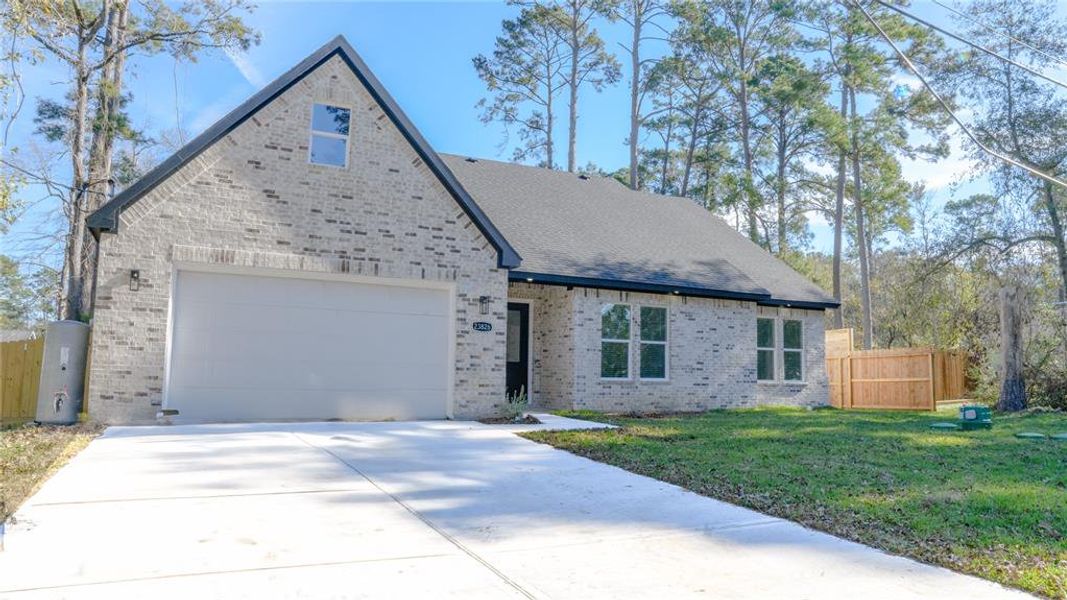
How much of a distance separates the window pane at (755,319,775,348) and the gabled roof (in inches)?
295

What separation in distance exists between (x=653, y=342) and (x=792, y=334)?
4.60 m

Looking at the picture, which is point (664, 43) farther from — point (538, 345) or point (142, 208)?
point (142, 208)

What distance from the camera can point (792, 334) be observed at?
1841 cm

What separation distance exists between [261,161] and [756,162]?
25848 millimetres

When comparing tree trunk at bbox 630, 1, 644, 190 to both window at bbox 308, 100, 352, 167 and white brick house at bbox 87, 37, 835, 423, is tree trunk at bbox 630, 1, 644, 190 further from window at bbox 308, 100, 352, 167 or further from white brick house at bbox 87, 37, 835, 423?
window at bbox 308, 100, 352, 167

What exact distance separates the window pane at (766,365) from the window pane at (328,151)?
1083cm

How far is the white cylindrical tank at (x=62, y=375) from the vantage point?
10.5 metres

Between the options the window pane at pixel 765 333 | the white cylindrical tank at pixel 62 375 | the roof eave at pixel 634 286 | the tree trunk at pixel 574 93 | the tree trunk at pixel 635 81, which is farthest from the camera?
the tree trunk at pixel 635 81

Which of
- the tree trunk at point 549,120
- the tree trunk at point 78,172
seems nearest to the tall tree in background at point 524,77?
the tree trunk at point 549,120

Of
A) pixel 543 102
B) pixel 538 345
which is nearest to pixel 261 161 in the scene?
pixel 538 345

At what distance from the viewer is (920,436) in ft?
36.4

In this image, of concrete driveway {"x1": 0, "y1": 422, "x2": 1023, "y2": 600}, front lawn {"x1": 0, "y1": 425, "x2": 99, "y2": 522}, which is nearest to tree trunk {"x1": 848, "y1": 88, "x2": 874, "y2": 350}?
concrete driveway {"x1": 0, "y1": 422, "x2": 1023, "y2": 600}

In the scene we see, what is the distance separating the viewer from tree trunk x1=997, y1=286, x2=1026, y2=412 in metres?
16.6

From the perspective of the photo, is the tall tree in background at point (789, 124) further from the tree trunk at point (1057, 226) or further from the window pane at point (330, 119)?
the window pane at point (330, 119)
